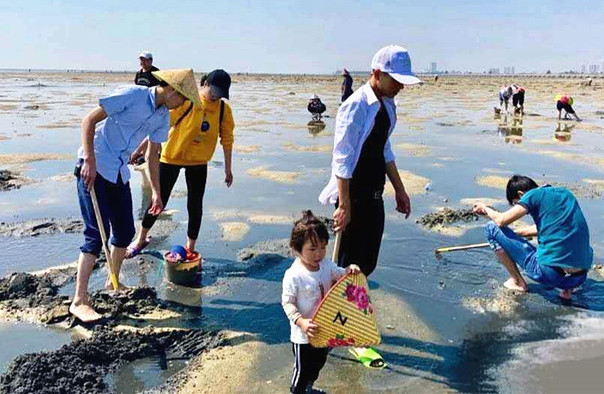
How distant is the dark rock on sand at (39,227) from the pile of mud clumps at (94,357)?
9.60ft

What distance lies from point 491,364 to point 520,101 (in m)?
21.9

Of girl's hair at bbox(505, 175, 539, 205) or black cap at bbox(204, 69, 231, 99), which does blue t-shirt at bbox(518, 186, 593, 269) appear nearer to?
girl's hair at bbox(505, 175, 539, 205)

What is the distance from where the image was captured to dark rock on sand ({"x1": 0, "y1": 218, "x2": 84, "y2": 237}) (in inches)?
261

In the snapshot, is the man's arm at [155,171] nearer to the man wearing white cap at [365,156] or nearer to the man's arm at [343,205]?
the man wearing white cap at [365,156]

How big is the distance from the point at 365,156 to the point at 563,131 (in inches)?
643

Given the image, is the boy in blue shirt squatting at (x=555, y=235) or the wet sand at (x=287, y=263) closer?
the wet sand at (x=287, y=263)

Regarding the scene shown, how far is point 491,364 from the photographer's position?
3.90m

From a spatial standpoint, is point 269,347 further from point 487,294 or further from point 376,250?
point 487,294

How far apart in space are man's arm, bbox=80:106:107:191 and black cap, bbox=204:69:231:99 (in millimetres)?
1284

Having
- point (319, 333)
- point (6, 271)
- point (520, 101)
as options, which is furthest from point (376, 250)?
point (520, 101)

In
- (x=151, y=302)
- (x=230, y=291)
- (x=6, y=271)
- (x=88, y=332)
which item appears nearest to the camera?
(x=88, y=332)

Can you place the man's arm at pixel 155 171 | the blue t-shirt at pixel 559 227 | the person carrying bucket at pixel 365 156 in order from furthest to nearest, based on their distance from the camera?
the man's arm at pixel 155 171, the blue t-shirt at pixel 559 227, the person carrying bucket at pixel 365 156

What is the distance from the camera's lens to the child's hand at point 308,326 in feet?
9.92

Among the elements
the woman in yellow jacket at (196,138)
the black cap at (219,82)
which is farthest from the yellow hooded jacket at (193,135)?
the black cap at (219,82)
